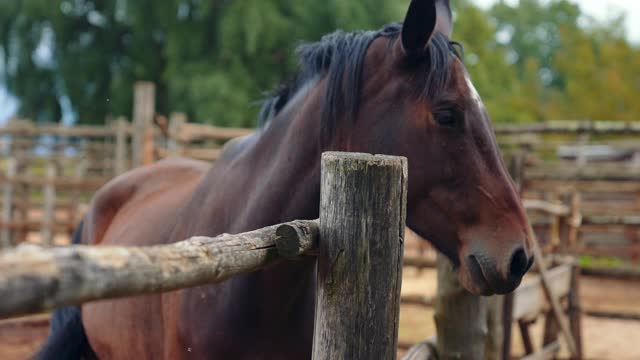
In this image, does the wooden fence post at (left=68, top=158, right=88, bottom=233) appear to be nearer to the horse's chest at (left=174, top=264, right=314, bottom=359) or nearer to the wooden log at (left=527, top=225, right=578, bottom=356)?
the wooden log at (left=527, top=225, right=578, bottom=356)

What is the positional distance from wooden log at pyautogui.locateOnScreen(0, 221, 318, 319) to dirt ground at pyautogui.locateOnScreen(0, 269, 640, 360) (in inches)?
159

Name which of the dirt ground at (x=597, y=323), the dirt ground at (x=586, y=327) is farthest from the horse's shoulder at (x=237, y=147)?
the dirt ground at (x=597, y=323)

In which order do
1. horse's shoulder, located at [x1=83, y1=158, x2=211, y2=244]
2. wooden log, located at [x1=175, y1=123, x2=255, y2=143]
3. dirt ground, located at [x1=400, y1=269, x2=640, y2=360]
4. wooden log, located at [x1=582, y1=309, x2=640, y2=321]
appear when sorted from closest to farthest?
horse's shoulder, located at [x1=83, y1=158, x2=211, y2=244] < wooden log, located at [x1=582, y1=309, x2=640, y2=321] < dirt ground, located at [x1=400, y1=269, x2=640, y2=360] < wooden log, located at [x1=175, y1=123, x2=255, y2=143]

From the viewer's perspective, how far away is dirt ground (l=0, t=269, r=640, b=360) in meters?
5.10

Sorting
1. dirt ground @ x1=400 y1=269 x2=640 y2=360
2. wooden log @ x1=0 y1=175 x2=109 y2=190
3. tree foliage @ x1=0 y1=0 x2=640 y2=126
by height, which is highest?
tree foliage @ x1=0 y1=0 x2=640 y2=126

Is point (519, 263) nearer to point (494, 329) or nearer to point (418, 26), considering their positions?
point (418, 26)

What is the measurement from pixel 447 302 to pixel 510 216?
34.7 inches

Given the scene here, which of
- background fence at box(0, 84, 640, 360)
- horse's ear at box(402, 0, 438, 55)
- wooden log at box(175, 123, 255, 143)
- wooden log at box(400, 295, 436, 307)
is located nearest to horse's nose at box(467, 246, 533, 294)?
horse's ear at box(402, 0, 438, 55)

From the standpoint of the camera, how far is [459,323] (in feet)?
8.46

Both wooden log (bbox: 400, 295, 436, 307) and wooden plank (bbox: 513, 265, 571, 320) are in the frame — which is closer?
wooden plank (bbox: 513, 265, 571, 320)

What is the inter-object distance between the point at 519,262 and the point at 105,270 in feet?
4.00

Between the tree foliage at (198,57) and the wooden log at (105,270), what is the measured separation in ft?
54.8

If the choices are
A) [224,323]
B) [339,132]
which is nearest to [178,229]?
[224,323]

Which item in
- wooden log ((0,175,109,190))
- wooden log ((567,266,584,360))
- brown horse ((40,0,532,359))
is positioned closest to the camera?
brown horse ((40,0,532,359))
